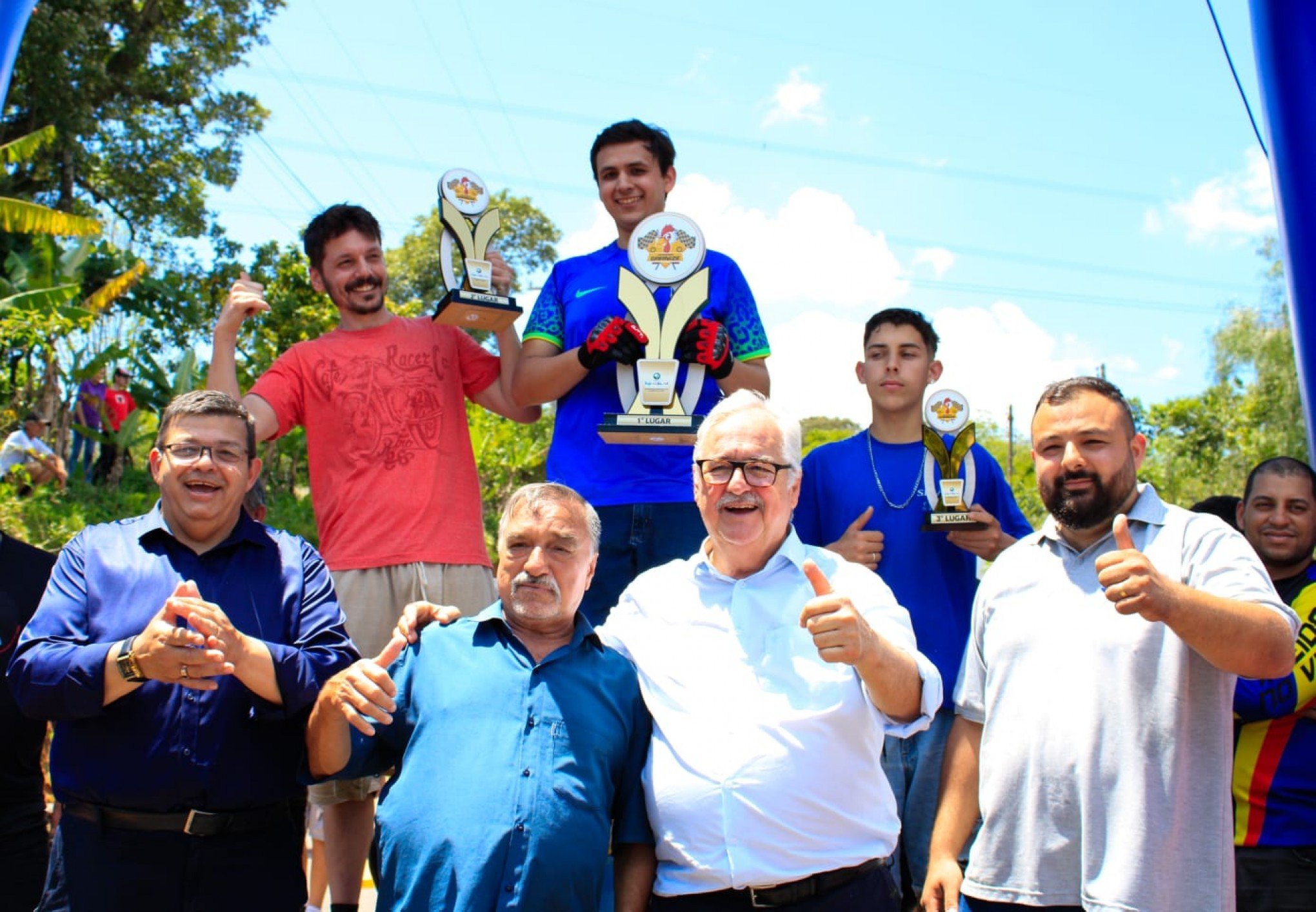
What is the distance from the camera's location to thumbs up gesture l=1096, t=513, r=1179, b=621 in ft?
7.63

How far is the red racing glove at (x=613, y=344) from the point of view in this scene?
13.1 feet

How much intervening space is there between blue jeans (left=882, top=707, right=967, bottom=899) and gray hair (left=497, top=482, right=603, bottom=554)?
58.4 inches

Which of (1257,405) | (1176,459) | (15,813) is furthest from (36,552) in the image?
(1176,459)

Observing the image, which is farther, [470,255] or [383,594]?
[470,255]

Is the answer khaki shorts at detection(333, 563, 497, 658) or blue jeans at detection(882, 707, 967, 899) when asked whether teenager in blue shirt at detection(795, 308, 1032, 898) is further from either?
khaki shorts at detection(333, 563, 497, 658)

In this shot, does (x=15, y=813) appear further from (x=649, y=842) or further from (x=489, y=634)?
(x=649, y=842)

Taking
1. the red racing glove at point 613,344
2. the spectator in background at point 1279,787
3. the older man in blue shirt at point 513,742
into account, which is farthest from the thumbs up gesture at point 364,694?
the spectator in background at point 1279,787

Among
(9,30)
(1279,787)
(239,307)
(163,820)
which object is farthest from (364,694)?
(9,30)

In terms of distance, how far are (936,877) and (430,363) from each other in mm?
2632

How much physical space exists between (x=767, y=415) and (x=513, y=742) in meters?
1.08

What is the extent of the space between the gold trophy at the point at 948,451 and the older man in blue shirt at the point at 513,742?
163 cm

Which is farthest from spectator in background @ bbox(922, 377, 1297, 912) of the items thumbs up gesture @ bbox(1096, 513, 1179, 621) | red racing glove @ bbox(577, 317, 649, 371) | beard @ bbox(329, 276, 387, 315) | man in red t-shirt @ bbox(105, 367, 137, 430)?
man in red t-shirt @ bbox(105, 367, 137, 430)

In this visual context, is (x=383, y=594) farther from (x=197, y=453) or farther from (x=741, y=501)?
(x=741, y=501)

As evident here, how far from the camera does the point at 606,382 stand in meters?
4.19
